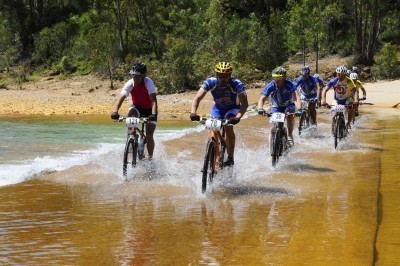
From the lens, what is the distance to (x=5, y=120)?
28.4 m

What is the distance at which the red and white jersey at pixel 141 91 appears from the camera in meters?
10.9

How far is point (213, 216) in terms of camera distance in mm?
7535

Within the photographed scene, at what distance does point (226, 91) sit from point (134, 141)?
185 cm

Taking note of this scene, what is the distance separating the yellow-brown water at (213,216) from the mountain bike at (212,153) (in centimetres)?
20

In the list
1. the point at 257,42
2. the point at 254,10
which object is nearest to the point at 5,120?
the point at 257,42

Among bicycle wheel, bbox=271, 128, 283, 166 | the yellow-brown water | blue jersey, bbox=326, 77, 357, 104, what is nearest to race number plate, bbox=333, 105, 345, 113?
blue jersey, bbox=326, 77, 357, 104

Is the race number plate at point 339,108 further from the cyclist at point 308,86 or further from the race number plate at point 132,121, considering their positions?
the race number plate at point 132,121

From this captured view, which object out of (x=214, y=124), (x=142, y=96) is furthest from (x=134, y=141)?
(x=214, y=124)

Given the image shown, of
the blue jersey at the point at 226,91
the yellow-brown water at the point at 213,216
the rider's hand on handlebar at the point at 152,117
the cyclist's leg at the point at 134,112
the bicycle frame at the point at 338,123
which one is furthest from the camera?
the bicycle frame at the point at 338,123

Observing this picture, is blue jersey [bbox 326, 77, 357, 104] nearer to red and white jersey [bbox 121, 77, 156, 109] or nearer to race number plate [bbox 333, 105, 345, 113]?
race number plate [bbox 333, 105, 345, 113]

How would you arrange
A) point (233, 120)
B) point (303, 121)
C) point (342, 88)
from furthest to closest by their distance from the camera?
point (303, 121), point (342, 88), point (233, 120)

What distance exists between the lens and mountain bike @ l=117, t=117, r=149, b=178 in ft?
34.1

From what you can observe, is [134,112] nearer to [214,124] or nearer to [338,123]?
[214,124]

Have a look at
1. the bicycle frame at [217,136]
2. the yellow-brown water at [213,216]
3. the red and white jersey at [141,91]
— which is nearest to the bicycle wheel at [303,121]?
the yellow-brown water at [213,216]
